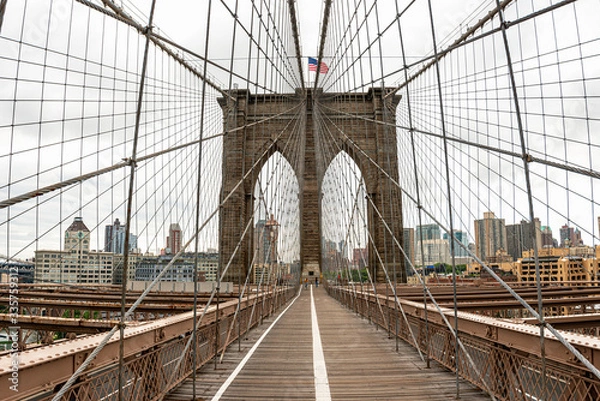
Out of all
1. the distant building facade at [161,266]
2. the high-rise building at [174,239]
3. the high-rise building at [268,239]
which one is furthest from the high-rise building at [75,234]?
the high-rise building at [174,239]

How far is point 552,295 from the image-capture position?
8.03m

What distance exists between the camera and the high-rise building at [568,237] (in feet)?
31.8

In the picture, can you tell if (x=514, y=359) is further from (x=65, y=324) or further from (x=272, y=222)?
(x=272, y=222)

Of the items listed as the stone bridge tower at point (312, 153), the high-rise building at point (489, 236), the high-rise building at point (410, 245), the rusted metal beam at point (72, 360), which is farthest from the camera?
the stone bridge tower at point (312, 153)

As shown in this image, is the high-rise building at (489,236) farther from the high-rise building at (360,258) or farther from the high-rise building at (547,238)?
the high-rise building at (360,258)

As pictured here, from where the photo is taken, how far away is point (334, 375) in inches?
166

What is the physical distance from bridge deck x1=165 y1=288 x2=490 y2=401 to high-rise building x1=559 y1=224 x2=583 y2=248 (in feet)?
19.0

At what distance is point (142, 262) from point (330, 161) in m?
12.7

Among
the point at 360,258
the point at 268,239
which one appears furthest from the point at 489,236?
the point at 268,239

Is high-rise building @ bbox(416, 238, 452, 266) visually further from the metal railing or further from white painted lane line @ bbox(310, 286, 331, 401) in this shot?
the metal railing

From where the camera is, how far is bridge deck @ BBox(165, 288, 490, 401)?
3504 mm

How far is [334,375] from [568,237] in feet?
26.4

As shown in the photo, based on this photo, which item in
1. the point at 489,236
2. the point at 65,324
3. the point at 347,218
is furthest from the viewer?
the point at 347,218

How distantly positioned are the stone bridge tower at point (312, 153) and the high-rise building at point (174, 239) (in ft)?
8.19
